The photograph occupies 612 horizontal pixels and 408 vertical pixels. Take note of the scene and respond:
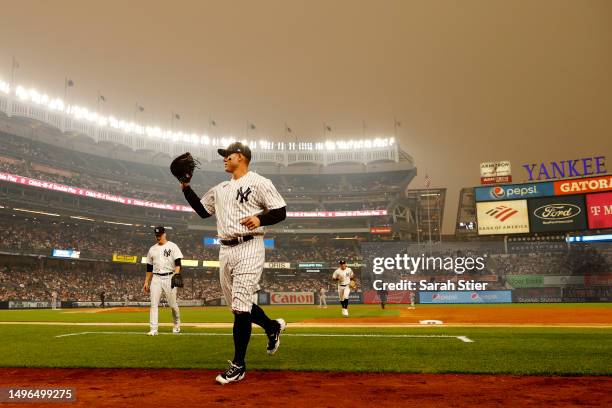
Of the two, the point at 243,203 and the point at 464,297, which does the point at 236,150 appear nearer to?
the point at 243,203

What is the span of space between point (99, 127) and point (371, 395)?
195 ft

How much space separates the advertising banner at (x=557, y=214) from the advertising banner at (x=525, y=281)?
5.86 m

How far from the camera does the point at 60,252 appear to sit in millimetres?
42688

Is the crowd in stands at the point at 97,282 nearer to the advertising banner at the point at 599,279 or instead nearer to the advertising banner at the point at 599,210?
the advertising banner at the point at 599,210

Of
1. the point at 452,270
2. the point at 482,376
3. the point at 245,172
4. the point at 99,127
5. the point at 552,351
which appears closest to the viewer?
the point at 482,376

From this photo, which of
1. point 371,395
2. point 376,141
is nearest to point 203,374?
point 371,395

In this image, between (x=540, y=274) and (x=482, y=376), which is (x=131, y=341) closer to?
(x=482, y=376)

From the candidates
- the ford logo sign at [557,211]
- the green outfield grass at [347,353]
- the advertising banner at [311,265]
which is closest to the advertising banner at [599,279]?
the ford logo sign at [557,211]

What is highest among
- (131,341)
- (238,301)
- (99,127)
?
(99,127)

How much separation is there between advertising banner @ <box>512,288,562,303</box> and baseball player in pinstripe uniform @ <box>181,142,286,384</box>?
35019 millimetres

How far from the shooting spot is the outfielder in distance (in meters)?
4.97

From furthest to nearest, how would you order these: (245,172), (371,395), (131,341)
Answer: (131,341), (245,172), (371,395)

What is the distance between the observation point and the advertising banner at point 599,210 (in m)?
31.5

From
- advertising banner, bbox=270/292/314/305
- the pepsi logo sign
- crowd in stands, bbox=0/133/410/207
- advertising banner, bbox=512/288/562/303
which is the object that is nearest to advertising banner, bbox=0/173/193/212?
crowd in stands, bbox=0/133/410/207
